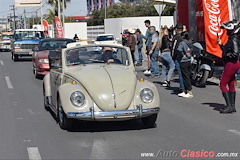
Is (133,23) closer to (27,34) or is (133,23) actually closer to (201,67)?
(27,34)

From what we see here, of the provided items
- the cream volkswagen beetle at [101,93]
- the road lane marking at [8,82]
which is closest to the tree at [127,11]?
the road lane marking at [8,82]

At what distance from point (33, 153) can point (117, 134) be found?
1.70 metres

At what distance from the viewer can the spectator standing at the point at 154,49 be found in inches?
670

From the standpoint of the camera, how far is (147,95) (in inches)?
327

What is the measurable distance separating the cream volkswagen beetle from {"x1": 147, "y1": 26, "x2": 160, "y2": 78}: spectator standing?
7.61 m

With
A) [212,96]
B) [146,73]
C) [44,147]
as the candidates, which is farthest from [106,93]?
[146,73]

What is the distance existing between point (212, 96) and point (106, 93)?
5.71m

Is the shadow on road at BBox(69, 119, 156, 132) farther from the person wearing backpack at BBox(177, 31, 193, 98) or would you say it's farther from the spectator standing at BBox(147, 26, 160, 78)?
the spectator standing at BBox(147, 26, 160, 78)

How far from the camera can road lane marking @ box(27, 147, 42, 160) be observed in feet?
22.0

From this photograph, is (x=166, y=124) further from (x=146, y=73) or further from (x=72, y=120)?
(x=146, y=73)

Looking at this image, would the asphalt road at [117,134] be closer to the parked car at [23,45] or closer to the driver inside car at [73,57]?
the driver inside car at [73,57]

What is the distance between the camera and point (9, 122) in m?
9.47

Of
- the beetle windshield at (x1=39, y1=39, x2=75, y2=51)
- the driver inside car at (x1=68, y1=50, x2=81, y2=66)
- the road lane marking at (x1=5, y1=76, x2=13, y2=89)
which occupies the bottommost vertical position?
the road lane marking at (x1=5, y1=76, x2=13, y2=89)

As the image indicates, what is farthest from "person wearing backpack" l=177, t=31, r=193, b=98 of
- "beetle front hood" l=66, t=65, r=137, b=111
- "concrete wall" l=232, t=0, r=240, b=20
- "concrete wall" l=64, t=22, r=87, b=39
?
"concrete wall" l=64, t=22, r=87, b=39
